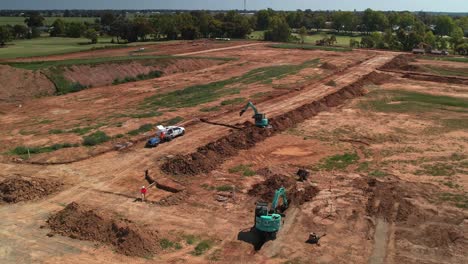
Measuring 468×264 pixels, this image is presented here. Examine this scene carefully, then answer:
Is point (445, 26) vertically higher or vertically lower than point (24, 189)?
higher

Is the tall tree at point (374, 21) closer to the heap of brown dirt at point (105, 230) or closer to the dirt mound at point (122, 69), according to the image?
the dirt mound at point (122, 69)

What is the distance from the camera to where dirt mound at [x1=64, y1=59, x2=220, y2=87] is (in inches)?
2349

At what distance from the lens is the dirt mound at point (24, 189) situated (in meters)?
24.9

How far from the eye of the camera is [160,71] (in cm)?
6762

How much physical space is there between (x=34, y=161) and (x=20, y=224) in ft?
32.0

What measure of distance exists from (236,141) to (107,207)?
13.8 metres

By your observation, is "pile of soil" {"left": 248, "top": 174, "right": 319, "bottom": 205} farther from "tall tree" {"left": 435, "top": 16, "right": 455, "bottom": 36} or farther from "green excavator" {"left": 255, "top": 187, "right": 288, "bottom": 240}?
"tall tree" {"left": 435, "top": 16, "right": 455, "bottom": 36}

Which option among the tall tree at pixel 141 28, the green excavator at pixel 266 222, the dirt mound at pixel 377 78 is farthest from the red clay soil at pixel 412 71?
the tall tree at pixel 141 28

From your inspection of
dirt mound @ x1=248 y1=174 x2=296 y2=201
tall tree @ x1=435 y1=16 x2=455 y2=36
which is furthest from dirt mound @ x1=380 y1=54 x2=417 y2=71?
tall tree @ x1=435 y1=16 x2=455 y2=36

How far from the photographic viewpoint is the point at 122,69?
212ft

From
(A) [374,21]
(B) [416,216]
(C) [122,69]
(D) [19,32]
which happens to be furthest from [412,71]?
(D) [19,32]

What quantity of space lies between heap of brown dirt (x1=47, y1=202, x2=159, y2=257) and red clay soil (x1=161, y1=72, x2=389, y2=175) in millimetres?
7717

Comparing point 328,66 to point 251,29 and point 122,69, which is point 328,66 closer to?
point 122,69

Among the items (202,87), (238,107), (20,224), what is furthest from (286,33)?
(20,224)
